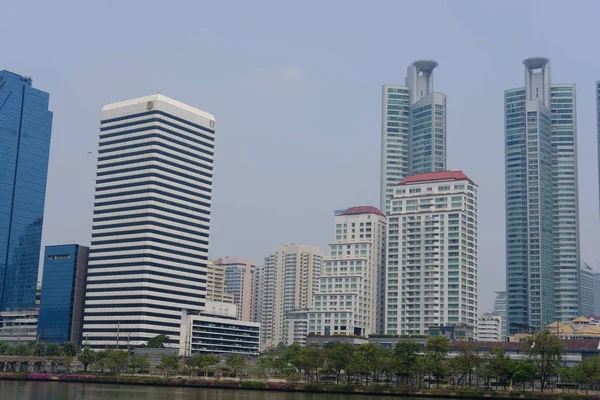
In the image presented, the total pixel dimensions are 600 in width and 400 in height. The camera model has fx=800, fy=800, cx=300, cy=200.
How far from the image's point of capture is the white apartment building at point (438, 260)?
191875 millimetres

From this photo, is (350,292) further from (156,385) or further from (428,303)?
(156,385)

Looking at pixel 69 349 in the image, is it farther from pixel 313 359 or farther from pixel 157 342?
pixel 313 359

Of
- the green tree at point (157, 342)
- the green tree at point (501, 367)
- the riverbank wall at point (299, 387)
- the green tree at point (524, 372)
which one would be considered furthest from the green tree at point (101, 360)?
the green tree at point (524, 372)

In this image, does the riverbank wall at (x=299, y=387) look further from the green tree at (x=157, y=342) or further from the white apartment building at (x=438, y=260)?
the white apartment building at (x=438, y=260)

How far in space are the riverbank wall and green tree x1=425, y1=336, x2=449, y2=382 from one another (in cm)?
316

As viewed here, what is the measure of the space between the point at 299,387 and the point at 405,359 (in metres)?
18.3

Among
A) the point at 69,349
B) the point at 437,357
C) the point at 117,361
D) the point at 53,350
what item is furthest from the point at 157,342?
the point at 437,357

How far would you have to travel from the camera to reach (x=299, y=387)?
134 metres

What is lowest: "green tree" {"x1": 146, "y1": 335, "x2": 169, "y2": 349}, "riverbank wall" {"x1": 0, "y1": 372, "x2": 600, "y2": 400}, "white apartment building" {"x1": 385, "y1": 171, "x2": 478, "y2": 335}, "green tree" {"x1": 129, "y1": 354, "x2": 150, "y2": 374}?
"riverbank wall" {"x1": 0, "y1": 372, "x2": 600, "y2": 400}

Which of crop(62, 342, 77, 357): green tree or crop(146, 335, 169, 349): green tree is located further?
crop(146, 335, 169, 349): green tree

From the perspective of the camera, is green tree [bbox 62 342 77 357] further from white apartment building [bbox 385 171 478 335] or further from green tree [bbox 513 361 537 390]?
green tree [bbox 513 361 537 390]

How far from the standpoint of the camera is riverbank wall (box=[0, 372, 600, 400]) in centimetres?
11894

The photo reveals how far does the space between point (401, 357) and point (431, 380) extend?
30.3 feet

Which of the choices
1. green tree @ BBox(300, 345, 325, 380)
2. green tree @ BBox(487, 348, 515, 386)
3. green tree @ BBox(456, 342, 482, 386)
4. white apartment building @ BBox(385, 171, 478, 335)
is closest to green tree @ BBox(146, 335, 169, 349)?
white apartment building @ BBox(385, 171, 478, 335)
